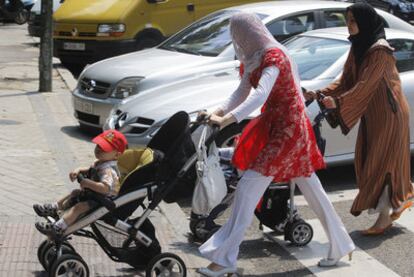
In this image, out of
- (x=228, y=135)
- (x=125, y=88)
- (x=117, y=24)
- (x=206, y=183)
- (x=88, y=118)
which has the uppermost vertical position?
(x=206, y=183)

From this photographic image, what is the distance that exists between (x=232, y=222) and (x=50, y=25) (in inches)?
331

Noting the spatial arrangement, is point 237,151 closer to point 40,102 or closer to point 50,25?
point 40,102

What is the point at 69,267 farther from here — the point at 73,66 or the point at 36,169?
the point at 73,66

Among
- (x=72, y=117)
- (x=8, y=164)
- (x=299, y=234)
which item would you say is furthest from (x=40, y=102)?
(x=299, y=234)

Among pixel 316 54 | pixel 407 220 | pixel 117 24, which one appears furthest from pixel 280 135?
pixel 117 24

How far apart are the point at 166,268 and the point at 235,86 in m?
3.29

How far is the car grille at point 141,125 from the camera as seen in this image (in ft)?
24.9

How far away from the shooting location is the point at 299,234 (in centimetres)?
590

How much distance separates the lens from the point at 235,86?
7914 millimetres

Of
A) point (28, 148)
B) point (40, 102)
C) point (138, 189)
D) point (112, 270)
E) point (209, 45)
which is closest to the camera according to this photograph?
point (138, 189)

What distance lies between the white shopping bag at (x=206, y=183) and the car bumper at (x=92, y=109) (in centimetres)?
446

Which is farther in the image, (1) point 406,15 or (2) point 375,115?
(1) point 406,15

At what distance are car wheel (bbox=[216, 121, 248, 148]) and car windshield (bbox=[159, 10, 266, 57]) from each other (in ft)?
8.45

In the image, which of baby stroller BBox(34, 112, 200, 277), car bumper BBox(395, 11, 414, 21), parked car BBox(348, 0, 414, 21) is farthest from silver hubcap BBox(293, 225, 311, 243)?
car bumper BBox(395, 11, 414, 21)
